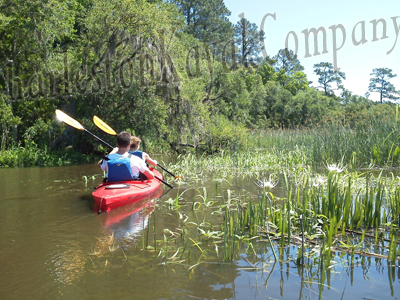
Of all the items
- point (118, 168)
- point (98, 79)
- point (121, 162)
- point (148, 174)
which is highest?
point (98, 79)

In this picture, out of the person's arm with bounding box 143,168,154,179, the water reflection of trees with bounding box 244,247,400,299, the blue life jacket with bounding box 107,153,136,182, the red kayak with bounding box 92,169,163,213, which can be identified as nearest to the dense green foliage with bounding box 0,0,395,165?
the person's arm with bounding box 143,168,154,179

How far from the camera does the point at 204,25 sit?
37062mm

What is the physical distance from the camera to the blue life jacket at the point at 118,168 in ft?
18.9

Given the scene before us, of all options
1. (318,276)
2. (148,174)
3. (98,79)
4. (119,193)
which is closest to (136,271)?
(318,276)

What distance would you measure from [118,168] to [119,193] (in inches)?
19.6

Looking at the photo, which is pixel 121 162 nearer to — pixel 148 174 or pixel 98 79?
pixel 148 174

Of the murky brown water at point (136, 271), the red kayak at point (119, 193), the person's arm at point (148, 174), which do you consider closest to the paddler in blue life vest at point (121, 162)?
the red kayak at point (119, 193)

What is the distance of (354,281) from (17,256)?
120 inches

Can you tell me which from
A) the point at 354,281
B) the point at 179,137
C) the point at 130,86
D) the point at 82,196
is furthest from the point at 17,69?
the point at 354,281

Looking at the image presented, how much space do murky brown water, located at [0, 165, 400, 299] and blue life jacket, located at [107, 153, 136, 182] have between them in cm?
128

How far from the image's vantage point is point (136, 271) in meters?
3.03

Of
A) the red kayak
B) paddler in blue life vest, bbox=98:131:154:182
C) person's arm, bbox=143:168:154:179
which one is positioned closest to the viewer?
the red kayak

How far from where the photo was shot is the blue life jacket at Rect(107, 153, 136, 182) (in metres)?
5.75

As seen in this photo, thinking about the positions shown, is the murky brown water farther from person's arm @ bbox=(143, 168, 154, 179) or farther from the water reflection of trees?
person's arm @ bbox=(143, 168, 154, 179)
